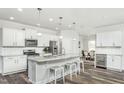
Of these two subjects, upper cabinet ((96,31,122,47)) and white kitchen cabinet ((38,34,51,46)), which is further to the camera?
white kitchen cabinet ((38,34,51,46))

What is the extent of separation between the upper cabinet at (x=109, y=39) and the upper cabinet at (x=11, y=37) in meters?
4.77

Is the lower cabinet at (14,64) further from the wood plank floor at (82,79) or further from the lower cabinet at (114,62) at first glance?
the lower cabinet at (114,62)

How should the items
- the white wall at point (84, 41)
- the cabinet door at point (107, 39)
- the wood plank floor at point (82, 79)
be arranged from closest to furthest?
the wood plank floor at point (82, 79) < the cabinet door at point (107, 39) < the white wall at point (84, 41)

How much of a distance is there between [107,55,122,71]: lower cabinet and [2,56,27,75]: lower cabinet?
4853 millimetres

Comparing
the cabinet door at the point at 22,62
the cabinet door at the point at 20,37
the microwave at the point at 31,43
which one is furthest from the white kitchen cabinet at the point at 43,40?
the cabinet door at the point at 22,62

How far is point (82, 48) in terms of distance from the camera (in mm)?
11125

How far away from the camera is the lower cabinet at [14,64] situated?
4.13 metres

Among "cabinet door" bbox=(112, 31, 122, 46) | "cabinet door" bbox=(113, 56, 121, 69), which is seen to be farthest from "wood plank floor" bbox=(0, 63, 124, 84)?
"cabinet door" bbox=(112, 31, 122, 46)

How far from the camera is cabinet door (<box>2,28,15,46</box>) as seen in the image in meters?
4.23

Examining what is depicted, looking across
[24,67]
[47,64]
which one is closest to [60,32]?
[24,67]

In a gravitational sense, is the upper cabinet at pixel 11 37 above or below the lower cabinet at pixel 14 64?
above

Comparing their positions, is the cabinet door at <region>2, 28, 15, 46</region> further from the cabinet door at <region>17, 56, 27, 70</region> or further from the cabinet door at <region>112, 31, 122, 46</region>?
the cabinet door at <region>112, 31, 122, 46</region>

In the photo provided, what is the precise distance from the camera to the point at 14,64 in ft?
14.4
